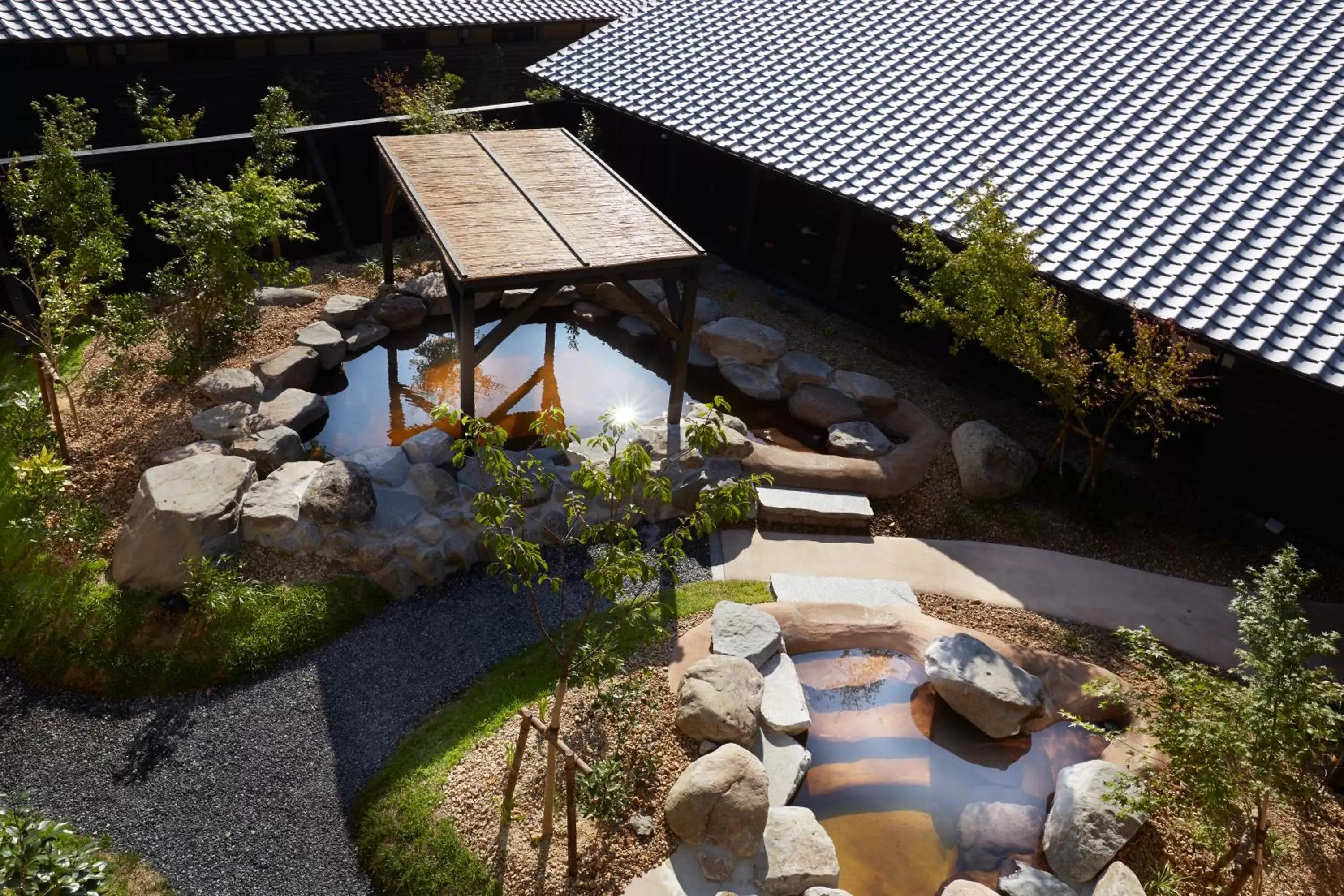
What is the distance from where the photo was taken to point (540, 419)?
6.80 m

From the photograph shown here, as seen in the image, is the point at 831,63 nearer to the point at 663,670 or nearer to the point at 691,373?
the point at 691,373

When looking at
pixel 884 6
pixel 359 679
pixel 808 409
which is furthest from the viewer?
pixel 884 6

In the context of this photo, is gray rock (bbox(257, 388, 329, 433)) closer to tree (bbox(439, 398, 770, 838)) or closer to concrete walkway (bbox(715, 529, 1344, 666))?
tree (bbox(439, 398, 770, 838))

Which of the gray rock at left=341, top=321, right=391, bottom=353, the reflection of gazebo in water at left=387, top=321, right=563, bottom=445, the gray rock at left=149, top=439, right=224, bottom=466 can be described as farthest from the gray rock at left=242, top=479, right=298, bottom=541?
the gray rock at left=341, top=321, right=391, bottom=353

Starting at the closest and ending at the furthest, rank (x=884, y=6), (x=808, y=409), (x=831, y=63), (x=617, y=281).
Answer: (x=617, y=281) < (x=808, y=409) < (x=831, y=63) < (x=884, y=6)

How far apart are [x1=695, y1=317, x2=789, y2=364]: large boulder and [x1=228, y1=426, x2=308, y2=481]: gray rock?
577 cm

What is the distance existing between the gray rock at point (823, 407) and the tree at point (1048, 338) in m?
1.41

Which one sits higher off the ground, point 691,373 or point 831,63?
point 831,63

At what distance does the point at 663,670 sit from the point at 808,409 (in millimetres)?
5169

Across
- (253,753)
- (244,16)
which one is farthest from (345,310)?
(253,753)

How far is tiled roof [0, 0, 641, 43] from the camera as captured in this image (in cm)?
1466

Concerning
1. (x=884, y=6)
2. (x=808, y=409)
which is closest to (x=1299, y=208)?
(x=808, y=409)

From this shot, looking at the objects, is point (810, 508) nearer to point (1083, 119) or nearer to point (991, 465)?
point (991, 465)

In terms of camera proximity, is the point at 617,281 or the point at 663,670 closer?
the point at 663,670
